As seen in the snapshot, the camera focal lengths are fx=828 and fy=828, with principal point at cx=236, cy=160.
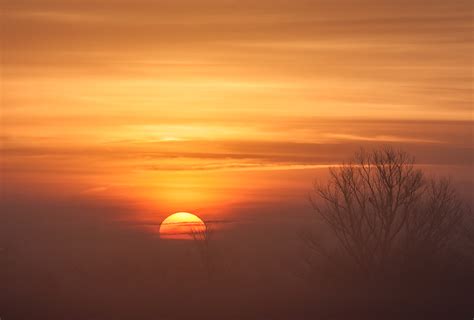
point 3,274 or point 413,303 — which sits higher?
point 3,274

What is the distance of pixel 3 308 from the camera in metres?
30.5

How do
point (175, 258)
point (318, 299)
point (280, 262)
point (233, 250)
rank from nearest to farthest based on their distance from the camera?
point (318, 299) < point (280, 262) < point (175, 258) < point (233, 250)

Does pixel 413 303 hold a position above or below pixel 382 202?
below

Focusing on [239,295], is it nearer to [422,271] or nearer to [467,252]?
[422,271]

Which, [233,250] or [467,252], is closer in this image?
[467,252]

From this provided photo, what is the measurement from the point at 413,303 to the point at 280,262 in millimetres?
18856

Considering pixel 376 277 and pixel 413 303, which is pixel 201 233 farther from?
pixel 413 303


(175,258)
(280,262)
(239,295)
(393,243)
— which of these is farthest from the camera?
(175,258)

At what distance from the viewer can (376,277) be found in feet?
120

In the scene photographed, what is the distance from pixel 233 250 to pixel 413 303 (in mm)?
27491

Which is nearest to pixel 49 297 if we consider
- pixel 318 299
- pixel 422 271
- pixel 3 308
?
pixel 3 308

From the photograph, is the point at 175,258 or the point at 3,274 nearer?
the point at 3,274

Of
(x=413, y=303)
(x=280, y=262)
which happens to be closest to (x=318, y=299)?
(x=413, y=303)

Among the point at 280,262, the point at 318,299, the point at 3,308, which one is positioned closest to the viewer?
the point at 3,308
